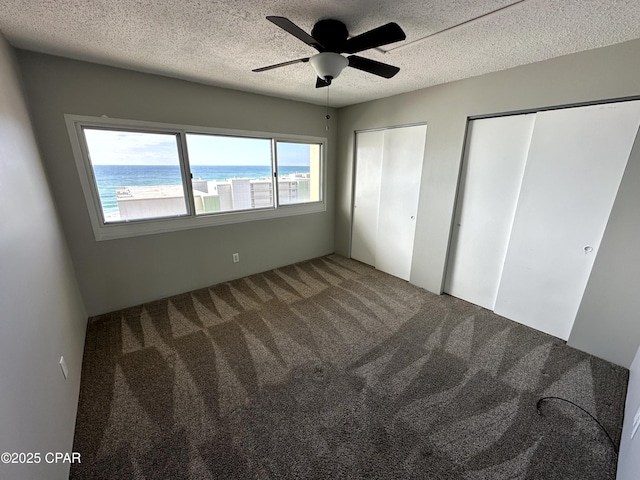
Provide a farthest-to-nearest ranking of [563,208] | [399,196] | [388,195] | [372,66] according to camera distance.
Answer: [388,195] → [399,196] → [563,208] → [372,66]

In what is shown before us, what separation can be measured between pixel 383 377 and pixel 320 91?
3079mm

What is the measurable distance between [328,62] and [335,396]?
217 centimetres

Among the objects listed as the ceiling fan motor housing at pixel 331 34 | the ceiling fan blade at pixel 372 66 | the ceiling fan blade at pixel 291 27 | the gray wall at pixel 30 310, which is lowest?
the gray wall at pixel 30 310

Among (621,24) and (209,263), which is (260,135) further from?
(621,24)

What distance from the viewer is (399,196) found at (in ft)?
11.1

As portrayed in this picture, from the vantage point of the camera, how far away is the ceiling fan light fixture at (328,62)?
1.50 m

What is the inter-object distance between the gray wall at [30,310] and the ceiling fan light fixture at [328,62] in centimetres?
177

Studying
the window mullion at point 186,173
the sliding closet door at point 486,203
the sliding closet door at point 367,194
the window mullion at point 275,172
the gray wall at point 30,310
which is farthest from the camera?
the sliding closet door at point 367,194

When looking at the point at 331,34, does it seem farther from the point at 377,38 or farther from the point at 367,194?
the point at 367,194

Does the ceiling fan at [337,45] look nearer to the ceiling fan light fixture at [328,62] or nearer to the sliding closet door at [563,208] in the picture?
the ceiling fan light fixture at [328,62]

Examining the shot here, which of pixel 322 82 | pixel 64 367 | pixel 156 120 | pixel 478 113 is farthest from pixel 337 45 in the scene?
pixel 64 367

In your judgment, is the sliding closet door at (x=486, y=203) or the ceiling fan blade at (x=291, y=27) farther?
the sliding closet door at (x=486, y=203)

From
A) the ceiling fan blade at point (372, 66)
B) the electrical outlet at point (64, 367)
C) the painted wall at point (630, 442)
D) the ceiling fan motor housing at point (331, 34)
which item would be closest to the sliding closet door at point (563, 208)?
the painted wall at point (630, 442)

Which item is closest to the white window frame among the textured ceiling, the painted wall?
the textured ceiling
